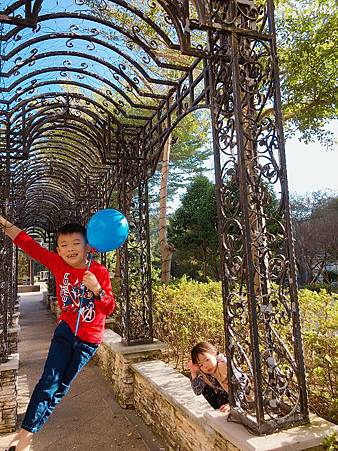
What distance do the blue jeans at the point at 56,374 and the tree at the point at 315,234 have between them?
1629 centimetres

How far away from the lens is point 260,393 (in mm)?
2012

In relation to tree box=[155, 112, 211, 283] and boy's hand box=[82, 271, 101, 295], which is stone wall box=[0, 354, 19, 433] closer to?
boy's hand box=[82, 271, 101, 295]

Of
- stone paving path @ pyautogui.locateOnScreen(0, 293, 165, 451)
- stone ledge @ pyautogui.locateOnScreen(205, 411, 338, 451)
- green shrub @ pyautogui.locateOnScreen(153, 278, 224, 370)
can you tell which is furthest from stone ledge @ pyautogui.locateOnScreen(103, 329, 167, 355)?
stone ledge @ pyautogui.locateOnScreen(205, 411, 338, 451)

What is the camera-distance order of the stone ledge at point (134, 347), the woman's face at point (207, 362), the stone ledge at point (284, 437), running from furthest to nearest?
the stone ledge at point (134, 347)
the woman's face at point (207, 362)
the stone ledge at point (284, 437)

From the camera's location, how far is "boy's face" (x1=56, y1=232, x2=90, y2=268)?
2.63 m

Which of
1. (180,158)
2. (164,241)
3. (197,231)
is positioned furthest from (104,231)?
(180,158)

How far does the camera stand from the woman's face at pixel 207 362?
8.79 feet

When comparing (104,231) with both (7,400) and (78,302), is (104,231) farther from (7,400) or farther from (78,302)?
(7,400)

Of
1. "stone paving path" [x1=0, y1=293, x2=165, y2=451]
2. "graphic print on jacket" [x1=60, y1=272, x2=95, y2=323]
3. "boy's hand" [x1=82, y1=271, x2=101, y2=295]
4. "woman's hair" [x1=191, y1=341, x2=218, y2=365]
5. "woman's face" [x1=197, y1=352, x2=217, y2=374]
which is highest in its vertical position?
"boy's hand" [x1=82, y1=271, x2=101, y2=295]

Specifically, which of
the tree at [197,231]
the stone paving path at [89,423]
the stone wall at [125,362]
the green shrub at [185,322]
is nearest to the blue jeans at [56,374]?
the stone paving path at [89,423]

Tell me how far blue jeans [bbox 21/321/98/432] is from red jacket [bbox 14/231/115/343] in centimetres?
6

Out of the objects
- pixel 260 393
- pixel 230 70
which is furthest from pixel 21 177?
pixel 260 393

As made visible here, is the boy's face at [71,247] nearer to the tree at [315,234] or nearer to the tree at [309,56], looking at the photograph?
the tree at [309,56]

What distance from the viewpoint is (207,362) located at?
2.69 metres
